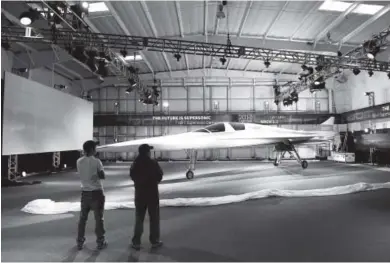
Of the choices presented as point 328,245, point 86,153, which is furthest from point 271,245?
point 86,153

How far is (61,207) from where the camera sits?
6.58m

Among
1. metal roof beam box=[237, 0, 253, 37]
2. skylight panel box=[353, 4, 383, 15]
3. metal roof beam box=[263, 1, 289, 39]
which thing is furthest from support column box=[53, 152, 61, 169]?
skylight panel box=[353, 4, 383, 15]

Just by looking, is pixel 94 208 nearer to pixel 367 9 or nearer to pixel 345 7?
pixel 345 7

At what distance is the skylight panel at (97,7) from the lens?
11.0 metres

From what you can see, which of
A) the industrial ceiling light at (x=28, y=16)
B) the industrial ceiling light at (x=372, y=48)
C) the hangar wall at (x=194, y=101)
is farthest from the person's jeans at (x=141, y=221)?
the hangar wall at (x=194, y=101)

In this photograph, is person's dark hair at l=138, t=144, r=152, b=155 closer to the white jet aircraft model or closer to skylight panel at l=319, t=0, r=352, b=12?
the white jet aircraft model

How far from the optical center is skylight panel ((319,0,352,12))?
36.7ft

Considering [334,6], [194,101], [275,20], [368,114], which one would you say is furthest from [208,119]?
[334,6]

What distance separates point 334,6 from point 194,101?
616 inches

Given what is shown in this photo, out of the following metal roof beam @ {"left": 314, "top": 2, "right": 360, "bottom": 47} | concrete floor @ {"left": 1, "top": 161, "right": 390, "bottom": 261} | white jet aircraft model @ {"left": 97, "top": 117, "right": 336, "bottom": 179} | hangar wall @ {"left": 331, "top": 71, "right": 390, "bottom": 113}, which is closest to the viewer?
concrete floor @ {"left": 1, "top": 161, "right": 390, "bottom": 261}

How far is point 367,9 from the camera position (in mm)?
11562

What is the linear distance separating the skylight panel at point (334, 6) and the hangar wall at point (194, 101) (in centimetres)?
1359

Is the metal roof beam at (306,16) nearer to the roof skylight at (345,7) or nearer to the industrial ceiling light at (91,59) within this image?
the roof skylight at (345,7)

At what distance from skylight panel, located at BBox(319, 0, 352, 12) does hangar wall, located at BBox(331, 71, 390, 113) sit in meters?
9.58
